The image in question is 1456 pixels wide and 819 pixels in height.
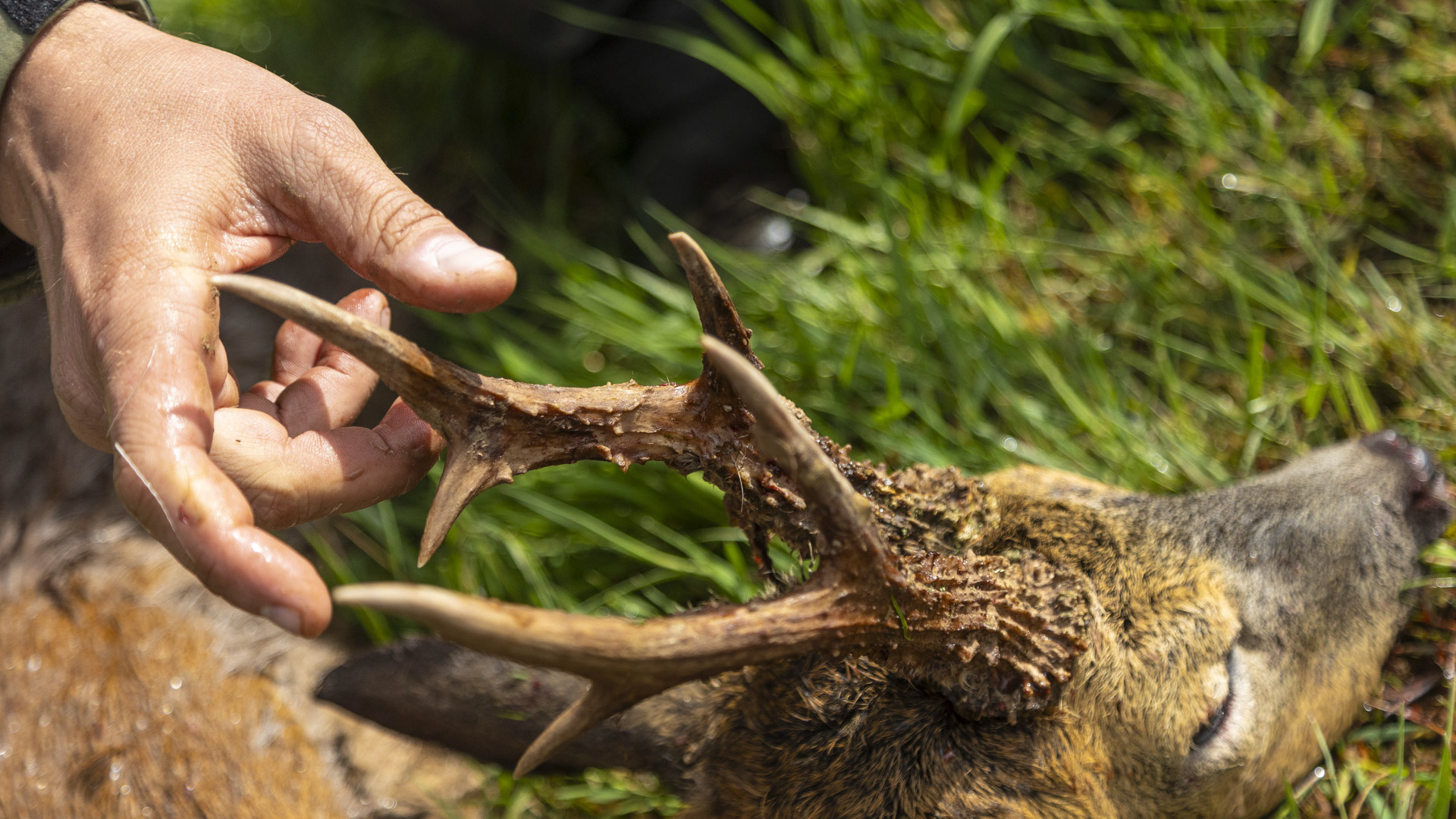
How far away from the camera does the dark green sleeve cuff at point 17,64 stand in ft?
6.37

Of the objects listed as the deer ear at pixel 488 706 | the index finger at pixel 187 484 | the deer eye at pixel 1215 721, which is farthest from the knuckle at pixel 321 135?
the deer eye at pixel 1215 721

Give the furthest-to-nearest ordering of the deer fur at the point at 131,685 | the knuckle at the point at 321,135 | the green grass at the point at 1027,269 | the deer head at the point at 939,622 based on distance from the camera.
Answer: the green grass at the point at 1027,269
the deer fur at the point at 131,685
the knuckle at the point at 321,135
the deer head at the point at 939,622

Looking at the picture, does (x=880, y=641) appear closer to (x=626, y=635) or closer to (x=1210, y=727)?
(x=626, y=635)

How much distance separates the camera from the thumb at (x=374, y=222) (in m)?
1.63

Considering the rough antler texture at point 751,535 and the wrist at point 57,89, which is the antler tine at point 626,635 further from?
the wrist at point 57,89

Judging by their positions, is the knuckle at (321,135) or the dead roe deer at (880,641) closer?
the dead roe deer at (880,641)

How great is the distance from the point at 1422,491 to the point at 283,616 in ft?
8.26

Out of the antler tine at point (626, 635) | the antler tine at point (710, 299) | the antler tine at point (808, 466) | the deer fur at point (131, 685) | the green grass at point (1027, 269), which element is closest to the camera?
the antler tine at point (626, 635)

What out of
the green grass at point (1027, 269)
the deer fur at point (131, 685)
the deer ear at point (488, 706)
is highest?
the green grass at point (1027, 269)

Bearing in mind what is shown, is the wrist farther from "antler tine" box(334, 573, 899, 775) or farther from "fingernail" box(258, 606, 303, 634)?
"antler tine" box(334, 573, 899, 775)

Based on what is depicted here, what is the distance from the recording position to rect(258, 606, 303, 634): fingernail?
4.51 ft

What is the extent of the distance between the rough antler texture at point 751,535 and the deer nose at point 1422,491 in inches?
43.2

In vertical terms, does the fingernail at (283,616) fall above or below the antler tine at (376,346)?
below

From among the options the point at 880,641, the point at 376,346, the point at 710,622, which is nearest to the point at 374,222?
the point at 376,346
